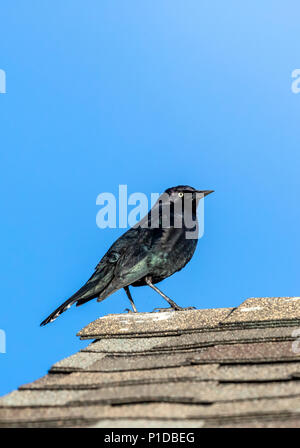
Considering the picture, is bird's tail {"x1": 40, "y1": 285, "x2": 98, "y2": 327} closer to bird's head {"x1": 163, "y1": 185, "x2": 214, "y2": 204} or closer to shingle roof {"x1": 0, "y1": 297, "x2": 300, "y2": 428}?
shingle roof {"x1": 0, "y1": 297, "x2": 300, "y2": 428}

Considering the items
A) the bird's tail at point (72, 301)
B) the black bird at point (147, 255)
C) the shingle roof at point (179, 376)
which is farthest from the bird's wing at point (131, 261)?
the shingle roof at point (179, 376)

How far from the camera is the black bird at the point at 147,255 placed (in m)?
5.62

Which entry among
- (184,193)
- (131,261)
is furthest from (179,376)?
(184,193)

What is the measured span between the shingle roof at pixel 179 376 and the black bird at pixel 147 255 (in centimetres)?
141

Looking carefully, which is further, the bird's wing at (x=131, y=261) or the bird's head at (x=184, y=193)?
the bird's head at (x=184, y=193)

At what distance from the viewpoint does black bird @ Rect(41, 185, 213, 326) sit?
5.62m

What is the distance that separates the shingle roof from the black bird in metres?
1.41

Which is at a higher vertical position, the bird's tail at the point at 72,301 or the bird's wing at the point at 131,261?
the bird's wing at the point at 131,261

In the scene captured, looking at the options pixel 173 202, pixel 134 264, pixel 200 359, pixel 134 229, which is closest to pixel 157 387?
pixel 200 359

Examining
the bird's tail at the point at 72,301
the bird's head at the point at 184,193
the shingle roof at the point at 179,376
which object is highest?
the bird's head at the point at 184,193

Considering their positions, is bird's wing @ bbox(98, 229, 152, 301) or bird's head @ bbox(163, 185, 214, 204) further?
bird's head @ bbox(163, 185, 214, 204)

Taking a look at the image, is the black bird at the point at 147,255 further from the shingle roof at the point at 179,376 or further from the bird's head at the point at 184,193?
the shingle roof at the point at 179,376

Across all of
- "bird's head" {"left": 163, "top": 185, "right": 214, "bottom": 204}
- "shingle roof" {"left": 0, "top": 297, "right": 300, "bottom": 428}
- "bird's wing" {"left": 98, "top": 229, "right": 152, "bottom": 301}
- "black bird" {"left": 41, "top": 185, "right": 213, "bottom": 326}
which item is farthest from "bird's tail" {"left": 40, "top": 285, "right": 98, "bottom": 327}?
"bird's head" {"left": 163, "top": 185, "right": 214, "bottom": 204}
